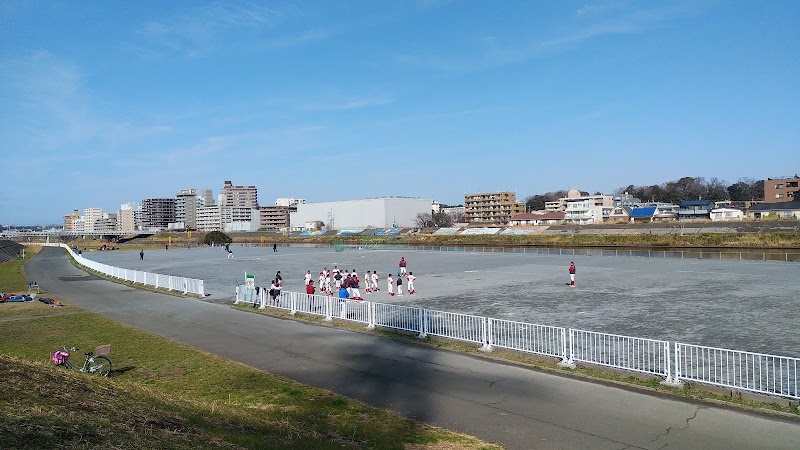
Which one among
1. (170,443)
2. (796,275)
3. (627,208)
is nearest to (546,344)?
(170,443)

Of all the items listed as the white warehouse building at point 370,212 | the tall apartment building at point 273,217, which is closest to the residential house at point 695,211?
the white warehouse building at point 370,212

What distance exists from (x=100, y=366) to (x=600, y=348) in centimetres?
1184

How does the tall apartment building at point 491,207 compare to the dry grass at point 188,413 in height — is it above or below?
above

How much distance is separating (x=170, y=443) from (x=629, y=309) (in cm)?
1730

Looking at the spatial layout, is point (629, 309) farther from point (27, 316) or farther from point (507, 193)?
point (507, 193)

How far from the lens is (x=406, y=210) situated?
15000 centimetres

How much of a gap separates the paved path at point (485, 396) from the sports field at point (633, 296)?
5496mm

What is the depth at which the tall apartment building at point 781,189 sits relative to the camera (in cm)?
9975

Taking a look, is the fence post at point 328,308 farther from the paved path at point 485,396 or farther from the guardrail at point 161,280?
the guardrail at point 161,280

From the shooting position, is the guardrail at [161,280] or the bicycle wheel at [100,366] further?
the guardrail at [161,280]

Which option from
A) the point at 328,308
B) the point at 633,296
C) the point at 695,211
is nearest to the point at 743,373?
the point at 633,296

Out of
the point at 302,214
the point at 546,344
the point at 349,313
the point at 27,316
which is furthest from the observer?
the point at 302,214

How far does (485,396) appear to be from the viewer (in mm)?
10148

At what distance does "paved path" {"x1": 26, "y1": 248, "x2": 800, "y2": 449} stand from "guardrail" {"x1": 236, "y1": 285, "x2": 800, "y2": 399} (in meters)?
1.16
